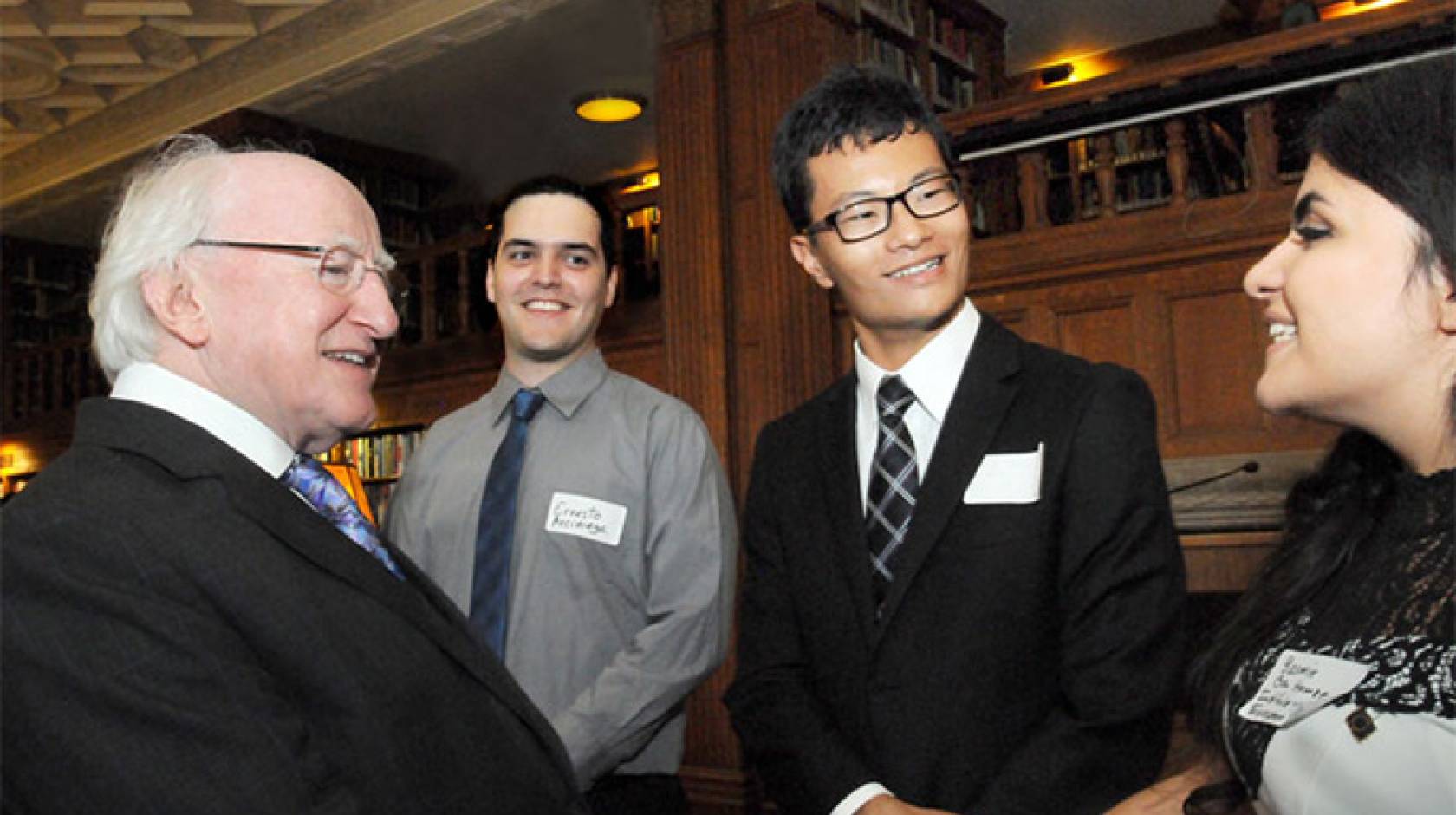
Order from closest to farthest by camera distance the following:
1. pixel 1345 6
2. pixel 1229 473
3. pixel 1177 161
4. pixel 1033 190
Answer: pixel 1229 473
pixel 1177 161
pixel 1033 190
pixel 1345 6

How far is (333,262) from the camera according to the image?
143 centimetres

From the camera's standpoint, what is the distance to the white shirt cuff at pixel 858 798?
1371 mm

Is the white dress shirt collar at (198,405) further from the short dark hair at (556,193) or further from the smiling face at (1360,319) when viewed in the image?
the smiling face at (1360,319)

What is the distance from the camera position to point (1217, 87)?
14.6 ft

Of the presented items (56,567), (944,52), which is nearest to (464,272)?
(944,52)

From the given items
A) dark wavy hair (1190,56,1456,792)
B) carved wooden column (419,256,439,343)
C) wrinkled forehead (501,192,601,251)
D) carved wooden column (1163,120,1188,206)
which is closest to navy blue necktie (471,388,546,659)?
wrinkled forehead (501,192,601,251)

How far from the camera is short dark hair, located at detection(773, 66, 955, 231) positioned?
163 cm

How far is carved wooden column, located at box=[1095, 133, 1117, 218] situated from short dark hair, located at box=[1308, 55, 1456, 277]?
3.85m

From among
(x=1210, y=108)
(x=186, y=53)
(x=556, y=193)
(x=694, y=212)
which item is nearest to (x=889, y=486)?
(x=556, y=193)

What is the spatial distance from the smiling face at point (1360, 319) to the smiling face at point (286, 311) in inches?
42.7

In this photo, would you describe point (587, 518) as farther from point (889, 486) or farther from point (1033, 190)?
point (1033, 190)

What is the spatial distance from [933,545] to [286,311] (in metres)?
0.86

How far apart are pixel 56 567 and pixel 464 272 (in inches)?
258

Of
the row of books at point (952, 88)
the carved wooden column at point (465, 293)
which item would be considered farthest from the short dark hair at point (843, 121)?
the carved wooden column at point (465, 293)
